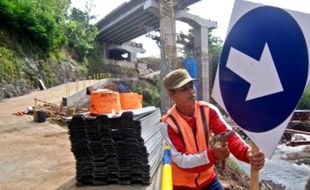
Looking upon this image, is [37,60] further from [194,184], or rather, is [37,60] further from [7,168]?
[194,184]

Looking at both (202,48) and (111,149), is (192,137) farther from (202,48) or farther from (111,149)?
(202,48)

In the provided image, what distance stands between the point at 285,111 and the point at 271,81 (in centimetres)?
18

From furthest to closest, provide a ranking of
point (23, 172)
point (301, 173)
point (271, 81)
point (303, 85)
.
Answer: point (301, 173)
point (23, 172)
point (271, 81)
point (303, 85)

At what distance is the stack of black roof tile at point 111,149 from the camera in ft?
18.6

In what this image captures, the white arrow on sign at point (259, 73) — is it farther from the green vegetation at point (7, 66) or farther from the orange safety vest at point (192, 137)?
the green vegetation at point (7, 66)

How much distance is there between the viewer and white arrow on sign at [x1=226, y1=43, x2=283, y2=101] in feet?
6.14

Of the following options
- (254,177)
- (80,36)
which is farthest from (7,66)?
(80,36)

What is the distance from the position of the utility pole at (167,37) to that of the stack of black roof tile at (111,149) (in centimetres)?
3202

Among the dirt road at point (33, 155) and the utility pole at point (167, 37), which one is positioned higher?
the utility pole at point (167, 37)

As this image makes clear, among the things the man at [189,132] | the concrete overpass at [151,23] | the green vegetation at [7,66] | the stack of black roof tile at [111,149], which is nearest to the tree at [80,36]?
the concrete overpass at [151,23]


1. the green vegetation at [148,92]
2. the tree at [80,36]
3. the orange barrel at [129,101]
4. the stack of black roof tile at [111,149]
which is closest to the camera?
the stack of black roof tile at [111,149]

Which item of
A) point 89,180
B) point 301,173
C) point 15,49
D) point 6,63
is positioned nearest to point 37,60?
point 15,49

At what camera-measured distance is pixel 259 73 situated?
193 cm

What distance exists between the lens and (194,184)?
276 cm
